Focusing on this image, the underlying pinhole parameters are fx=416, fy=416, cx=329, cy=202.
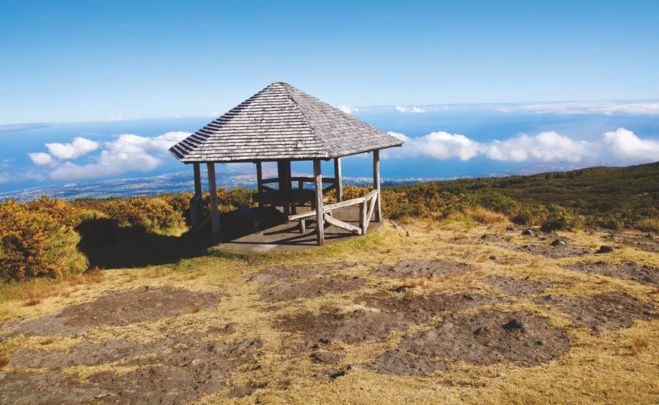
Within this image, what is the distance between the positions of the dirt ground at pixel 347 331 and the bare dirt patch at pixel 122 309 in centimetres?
5

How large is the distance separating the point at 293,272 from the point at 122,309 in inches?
178

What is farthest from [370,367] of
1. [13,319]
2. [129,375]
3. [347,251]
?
[13,319]

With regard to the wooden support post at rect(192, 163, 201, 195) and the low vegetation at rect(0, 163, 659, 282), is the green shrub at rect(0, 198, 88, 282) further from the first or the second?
the wooden support post at rect(192, 163, 201, 195)

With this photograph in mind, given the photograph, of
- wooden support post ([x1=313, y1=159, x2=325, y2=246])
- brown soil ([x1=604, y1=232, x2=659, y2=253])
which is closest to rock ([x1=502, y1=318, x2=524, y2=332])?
wooden support post ([x1=313, y1=159, x2=325, y2=246])

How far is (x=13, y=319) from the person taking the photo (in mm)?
9438

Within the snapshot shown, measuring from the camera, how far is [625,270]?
1151cm

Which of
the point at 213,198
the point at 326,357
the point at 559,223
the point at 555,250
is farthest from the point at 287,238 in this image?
the point at 559,223

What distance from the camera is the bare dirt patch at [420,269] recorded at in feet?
38.3

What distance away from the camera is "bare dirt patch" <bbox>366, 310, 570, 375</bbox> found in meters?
6.70

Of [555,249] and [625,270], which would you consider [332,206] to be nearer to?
[555,249]

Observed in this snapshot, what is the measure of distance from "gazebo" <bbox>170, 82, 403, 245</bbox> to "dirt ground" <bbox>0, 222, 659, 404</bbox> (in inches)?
94.2

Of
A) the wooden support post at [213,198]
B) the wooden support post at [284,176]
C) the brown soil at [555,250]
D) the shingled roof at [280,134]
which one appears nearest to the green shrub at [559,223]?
the brown soil at [555,250]

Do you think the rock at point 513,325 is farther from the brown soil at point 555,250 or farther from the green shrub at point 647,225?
the green shrub at point 647,225

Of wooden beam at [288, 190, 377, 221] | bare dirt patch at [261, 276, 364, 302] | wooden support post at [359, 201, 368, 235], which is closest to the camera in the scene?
bare dirt patch at [261, 276, 364, 302]
